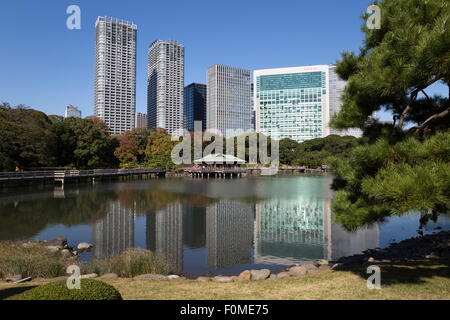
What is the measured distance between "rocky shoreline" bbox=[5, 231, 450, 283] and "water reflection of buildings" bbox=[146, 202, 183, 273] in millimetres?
1552

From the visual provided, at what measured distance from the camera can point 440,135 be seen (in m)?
3.50

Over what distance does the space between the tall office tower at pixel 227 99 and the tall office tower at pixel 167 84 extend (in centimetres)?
1262

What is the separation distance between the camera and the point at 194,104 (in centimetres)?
14025

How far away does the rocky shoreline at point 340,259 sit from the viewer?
20.7 feet

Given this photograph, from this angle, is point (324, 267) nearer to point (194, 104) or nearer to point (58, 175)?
point (58, 175)

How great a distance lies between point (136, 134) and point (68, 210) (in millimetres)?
37804

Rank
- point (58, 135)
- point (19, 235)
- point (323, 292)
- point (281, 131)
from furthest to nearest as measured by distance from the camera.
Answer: point (281, 131) < point (58, 135) < point (19, 235) < point (323, 292)

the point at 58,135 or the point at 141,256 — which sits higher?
the point at 58,135

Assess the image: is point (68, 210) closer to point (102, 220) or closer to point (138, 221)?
point (102, 220)

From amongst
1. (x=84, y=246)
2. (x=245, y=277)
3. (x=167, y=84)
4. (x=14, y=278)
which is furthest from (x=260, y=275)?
(x=167, y=84)

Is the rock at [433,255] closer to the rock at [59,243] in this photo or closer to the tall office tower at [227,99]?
the rock at [59,243]

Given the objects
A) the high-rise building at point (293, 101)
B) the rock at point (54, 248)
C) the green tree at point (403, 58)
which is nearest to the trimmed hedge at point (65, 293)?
the green tree at point (403, 58)

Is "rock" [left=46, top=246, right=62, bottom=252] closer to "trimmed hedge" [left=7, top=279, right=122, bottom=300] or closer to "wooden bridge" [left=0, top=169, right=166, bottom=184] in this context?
"trimmed hedge" [left=7, top=279, right=122, bottom=300]
